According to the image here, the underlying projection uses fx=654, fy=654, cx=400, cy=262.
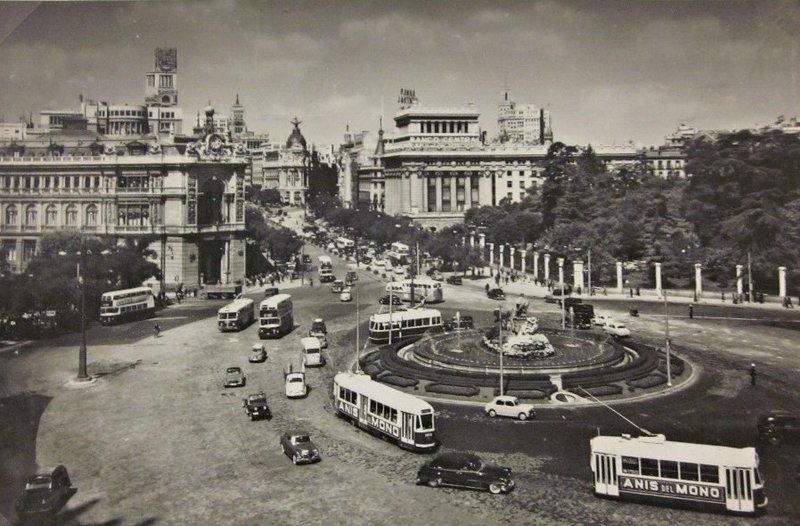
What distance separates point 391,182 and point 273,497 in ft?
385

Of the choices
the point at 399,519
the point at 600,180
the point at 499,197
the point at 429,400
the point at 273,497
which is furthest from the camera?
the point at 499,197

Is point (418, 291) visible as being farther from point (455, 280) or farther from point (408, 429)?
point (408, 429)

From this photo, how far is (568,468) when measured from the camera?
21.7m

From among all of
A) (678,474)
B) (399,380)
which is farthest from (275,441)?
(678,474)

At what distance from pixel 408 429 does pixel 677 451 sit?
9.02 meters

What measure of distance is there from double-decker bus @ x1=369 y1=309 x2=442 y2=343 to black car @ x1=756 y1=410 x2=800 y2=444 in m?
22.5

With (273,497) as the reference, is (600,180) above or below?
above

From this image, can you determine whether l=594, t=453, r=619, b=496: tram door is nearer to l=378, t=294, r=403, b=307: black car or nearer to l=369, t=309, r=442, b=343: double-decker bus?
l=369, t=309, r=442, b=343: double-decker bus

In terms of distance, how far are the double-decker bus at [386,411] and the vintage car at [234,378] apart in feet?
21.3

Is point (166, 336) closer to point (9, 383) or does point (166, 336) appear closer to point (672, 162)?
point (9, 383)

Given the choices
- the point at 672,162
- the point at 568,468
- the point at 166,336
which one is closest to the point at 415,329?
the point at 166,336

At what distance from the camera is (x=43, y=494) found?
18906 mm

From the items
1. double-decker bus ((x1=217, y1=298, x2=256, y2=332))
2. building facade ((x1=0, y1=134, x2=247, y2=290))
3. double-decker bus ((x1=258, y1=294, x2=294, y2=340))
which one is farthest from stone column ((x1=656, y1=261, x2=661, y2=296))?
building facade ((x1=0, y1=134, x2=247, y2=290))

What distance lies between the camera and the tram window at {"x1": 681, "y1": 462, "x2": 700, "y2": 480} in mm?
18672
